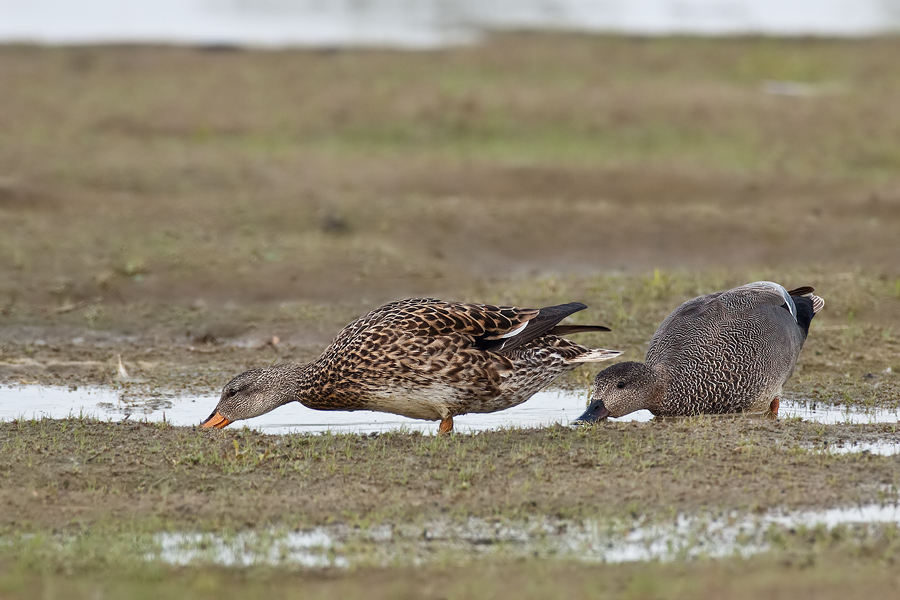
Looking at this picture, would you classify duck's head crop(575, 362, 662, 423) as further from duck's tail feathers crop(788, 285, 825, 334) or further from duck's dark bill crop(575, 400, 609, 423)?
duck's tail feathers crop(788, 285, 825, 334)

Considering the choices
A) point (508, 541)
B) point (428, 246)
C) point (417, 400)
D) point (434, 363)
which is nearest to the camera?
point (508, 541)

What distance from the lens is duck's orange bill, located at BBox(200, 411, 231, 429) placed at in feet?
22.3

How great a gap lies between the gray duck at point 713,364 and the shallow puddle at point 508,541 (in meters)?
1.61

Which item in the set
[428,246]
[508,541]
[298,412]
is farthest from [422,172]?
[508,541]

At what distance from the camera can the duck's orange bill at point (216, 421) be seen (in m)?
6.80

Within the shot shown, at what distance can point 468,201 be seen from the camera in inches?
551

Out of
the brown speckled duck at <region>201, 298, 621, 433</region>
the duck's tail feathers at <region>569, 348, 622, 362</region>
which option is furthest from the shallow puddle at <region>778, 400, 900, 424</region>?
the brown speckled duck at <region>201, 298, 621, 433</region>

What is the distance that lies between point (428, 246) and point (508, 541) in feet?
26.6

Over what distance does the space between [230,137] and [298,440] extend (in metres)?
11.6

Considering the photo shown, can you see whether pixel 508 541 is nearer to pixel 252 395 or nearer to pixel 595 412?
pixel 595 412

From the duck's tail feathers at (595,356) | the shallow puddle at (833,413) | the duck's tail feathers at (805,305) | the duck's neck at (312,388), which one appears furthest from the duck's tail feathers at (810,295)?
the duck's neck at (312,388)

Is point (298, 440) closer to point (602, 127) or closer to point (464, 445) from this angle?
point (464, 445)

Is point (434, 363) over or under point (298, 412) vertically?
over

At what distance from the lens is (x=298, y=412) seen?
7758 millimetres
